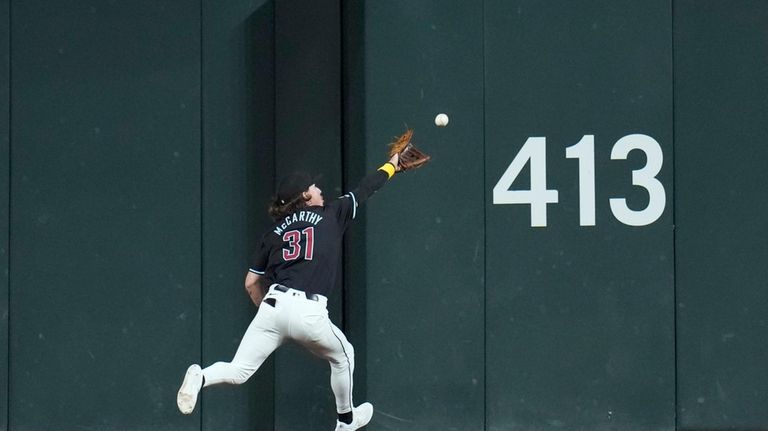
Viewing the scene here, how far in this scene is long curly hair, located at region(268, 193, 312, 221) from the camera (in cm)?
827

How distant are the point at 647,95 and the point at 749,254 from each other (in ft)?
4.89

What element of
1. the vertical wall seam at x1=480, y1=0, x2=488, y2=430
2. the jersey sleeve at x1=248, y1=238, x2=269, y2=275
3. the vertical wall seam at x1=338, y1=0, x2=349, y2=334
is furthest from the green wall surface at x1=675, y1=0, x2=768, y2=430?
the jersey sleeve at x1=248, y1=238, x2=269, y2=275

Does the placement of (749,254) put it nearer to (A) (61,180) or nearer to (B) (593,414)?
(B) (593,414)

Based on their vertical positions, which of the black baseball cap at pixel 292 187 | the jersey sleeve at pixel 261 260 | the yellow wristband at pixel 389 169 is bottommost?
the jersey sleeve at pixel 261 260

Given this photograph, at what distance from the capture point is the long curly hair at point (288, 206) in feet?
27.1

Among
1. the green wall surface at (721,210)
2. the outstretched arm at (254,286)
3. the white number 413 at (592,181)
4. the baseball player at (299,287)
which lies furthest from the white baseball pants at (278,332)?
the green wall surface at (721,210)

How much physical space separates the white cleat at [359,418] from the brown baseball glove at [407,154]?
1.78 metres

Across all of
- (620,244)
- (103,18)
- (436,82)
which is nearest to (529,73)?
(436,82)

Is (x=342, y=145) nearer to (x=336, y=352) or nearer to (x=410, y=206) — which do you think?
(x=410, y=206)

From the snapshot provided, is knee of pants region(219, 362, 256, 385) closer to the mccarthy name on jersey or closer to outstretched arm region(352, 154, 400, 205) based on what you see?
the mccarthy name on jersey

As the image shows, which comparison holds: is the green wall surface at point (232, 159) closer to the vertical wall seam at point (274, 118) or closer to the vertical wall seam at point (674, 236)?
the vertical wall seam at point (274, 118)

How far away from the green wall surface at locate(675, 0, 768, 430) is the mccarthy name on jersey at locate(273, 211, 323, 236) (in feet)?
9.87

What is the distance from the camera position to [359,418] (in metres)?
8.55

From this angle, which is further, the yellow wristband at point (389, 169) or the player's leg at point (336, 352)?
the yellow wristband at point (389, 169)
